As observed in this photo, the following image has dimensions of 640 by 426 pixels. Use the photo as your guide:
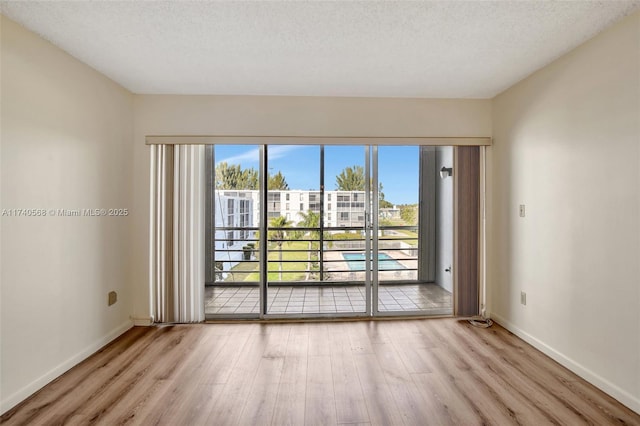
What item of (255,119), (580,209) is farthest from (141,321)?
(580,209)

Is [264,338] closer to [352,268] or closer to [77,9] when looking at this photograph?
[352,268]

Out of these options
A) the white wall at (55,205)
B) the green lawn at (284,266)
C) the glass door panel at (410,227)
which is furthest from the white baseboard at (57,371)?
the glass door panel at (410,227)

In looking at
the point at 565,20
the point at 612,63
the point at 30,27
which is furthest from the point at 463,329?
the point at 30,27

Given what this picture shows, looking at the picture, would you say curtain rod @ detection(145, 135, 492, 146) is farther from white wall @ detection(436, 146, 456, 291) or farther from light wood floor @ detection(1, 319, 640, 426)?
light wood floor @ detection(1, 319, 640, 426)

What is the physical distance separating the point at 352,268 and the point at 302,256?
615mm

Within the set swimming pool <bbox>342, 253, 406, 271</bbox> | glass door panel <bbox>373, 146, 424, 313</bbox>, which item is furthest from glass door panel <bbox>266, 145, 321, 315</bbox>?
glass door panel <bbox>373, 146, 424, 313</bbox>

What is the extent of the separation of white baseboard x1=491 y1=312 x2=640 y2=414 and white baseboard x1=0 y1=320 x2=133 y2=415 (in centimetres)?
386

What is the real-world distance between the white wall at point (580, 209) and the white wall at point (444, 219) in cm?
52

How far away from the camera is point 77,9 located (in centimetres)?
186

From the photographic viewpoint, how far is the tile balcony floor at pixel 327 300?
3.45m

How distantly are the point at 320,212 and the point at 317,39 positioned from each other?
191cm

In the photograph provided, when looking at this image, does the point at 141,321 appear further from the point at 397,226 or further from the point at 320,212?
the point at 397,226

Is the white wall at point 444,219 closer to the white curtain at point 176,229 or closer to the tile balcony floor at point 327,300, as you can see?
the tile balcony floor at point 327,300

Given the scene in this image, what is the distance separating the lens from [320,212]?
364 cm
